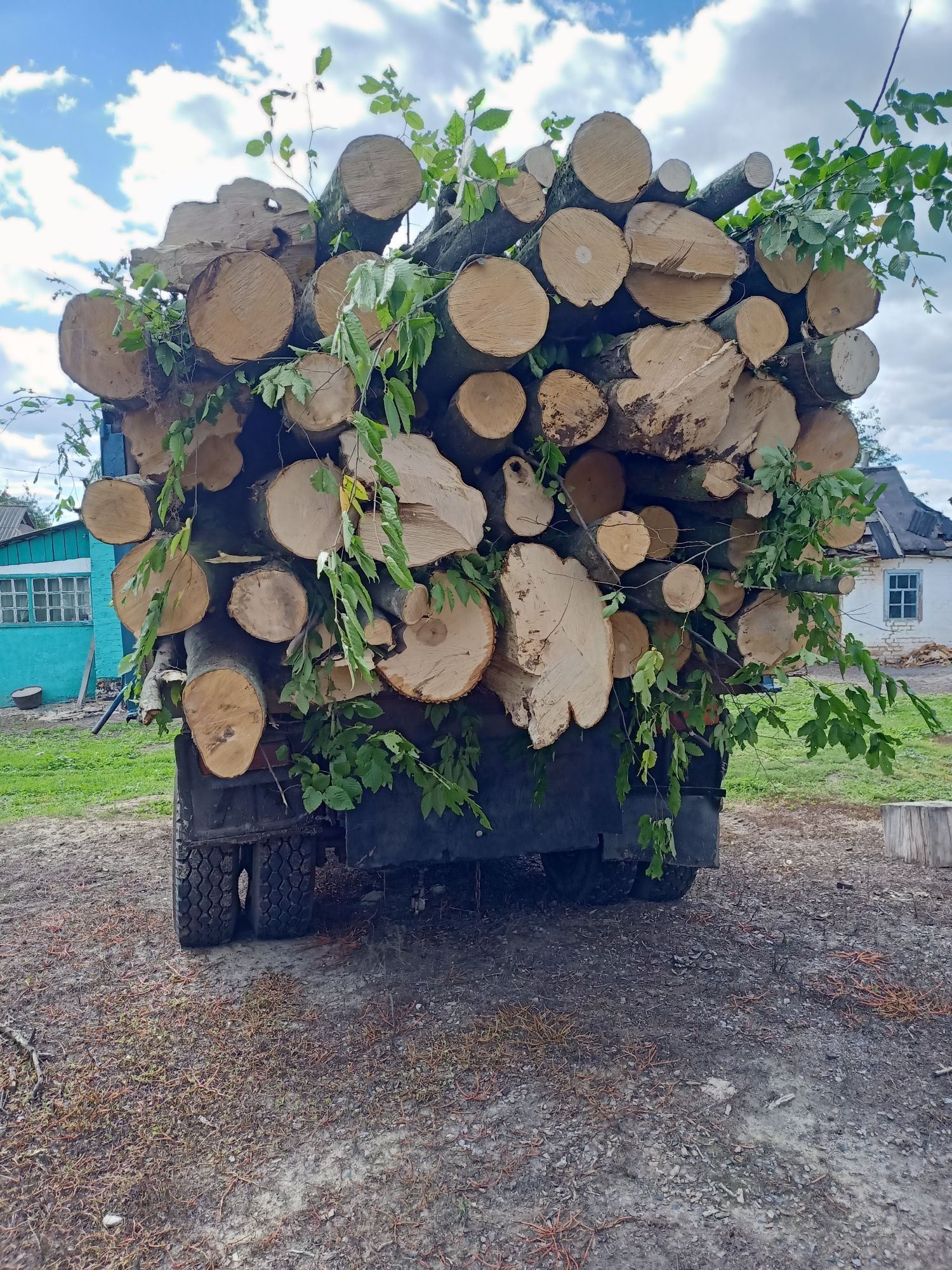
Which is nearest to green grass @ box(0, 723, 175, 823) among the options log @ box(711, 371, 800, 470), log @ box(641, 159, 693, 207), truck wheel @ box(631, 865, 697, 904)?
truck wheel @ box(631, 865, 697, 904)

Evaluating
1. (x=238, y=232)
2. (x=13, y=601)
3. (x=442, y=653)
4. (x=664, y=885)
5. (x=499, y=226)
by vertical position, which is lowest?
(x=664, y=885)

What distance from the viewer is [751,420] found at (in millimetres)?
2945

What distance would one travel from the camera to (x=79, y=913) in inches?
168

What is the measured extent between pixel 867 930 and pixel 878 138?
3243mm

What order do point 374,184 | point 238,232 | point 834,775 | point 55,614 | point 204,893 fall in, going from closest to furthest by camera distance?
point 374,184, point 238,232, point 204,893, point 834,775, point 55,614

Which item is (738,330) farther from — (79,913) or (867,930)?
(79,913)

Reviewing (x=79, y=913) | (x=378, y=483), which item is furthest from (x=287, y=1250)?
(x=79, y=913)

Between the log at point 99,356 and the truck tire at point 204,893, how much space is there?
1.63 metres

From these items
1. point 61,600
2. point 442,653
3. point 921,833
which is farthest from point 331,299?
point 61,600

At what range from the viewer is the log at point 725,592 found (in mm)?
3049

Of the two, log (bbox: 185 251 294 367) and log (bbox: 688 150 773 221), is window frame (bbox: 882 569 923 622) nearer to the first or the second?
log (bbox: 688 150 773 221)

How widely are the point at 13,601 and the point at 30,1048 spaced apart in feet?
46.1

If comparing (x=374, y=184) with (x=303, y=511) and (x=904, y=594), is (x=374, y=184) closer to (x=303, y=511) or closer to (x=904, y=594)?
(x=303, y=511)

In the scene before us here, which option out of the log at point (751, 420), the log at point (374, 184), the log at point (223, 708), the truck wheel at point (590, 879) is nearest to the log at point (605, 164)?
the log at point (374, 184)
